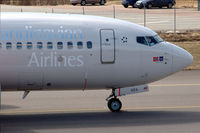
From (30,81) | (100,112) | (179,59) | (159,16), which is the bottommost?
(100,112)

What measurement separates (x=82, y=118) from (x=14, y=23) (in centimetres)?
438

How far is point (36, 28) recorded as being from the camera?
21.8m

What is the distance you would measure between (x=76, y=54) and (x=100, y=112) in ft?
9.77

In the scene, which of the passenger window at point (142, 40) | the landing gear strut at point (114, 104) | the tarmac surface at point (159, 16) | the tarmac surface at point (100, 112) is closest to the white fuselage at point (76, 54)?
the passenger window at point (142, 40)

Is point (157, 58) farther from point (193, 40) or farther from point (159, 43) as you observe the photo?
point (193, 40)

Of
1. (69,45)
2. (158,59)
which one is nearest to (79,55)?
(69,45)

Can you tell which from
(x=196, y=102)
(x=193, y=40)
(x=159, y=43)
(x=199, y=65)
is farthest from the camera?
(x=193, y=40)

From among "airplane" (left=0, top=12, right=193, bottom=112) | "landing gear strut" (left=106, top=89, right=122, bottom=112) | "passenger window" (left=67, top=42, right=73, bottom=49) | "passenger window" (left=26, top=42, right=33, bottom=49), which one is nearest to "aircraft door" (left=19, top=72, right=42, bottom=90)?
"airplane" (left=0, top=12, right=193, bottom=112)

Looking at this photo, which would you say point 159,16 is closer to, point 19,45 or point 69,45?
point 69,45

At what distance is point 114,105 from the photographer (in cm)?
2350

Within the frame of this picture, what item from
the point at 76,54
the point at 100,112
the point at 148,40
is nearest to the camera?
the point at 76,54

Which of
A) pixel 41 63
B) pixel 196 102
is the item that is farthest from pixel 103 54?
pixel 196 102

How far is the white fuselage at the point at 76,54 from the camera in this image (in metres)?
21.5

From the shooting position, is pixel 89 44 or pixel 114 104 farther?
pixel 114 104
